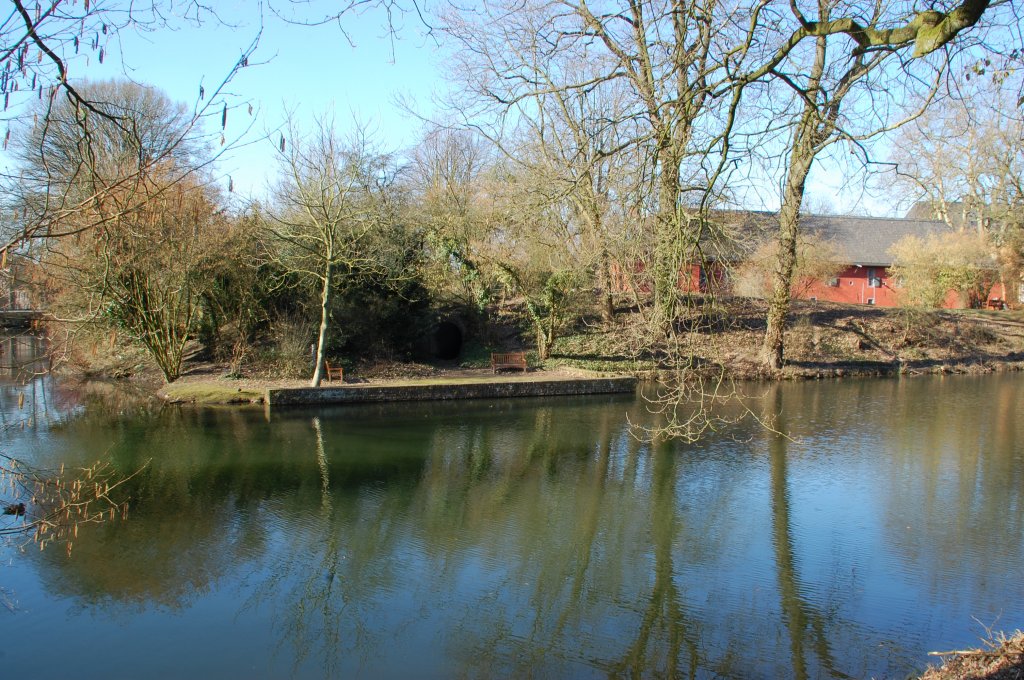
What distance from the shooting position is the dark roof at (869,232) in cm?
3316

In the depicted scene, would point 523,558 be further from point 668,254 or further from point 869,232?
point 869,232

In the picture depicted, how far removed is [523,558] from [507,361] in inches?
477

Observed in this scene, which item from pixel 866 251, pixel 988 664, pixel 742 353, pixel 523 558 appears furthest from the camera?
pixel 866 251

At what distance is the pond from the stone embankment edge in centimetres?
264

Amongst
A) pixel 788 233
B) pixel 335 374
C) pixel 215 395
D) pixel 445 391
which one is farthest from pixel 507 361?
pixel 788 233

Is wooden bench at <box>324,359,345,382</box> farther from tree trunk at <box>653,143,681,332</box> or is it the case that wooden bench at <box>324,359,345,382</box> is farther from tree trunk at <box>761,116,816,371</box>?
tree trunk at <box>653,143,681,332</box>

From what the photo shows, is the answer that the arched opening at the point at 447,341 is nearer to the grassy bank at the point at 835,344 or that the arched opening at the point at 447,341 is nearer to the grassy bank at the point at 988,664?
the grassy bank at the point at 835,344

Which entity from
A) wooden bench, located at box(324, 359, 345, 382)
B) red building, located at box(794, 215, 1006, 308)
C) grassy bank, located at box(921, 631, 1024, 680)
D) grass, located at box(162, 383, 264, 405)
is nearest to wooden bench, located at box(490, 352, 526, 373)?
wooden bench, located at box(324, 359, 345, 382)

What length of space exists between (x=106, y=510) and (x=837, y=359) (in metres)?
18.6

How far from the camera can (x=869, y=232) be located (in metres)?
34.4

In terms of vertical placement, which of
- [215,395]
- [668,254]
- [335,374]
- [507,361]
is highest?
[668,254]

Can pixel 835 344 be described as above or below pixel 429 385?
above

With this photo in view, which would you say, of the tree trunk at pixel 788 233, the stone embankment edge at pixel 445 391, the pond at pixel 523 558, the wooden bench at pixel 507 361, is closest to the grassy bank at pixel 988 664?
the pond at pixel 523 558

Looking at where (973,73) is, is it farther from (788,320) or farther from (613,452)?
(788,320)
